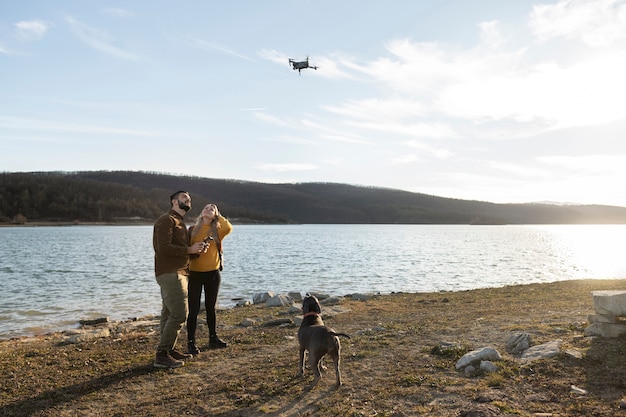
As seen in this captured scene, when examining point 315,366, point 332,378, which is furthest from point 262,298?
point 315,366

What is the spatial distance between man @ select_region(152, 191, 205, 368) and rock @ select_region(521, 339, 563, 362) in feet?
19.1

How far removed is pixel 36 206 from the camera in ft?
465

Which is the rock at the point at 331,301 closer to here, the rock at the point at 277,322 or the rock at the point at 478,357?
the rock at the point at 277,322

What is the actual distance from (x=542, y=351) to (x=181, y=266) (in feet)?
20.7

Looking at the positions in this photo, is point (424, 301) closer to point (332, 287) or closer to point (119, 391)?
point (332, 287)

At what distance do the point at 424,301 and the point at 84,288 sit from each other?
1834 cm

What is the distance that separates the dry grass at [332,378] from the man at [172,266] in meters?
0.56

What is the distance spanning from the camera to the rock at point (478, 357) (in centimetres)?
741

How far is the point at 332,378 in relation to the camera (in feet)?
23.6

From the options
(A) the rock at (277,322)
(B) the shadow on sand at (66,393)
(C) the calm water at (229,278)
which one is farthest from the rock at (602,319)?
(C) the calm water at (229,278)

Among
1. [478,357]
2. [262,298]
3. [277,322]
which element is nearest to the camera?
[478,357]

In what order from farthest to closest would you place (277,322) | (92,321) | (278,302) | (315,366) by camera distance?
(278,302) → (92,321) → (277,322) → (315,366)

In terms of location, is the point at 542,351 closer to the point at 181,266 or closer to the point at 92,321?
the point at 181,266

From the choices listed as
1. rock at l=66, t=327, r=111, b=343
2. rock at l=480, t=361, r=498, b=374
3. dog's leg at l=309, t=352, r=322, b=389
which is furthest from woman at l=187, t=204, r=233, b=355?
rock at l=480, t=361, r=498, b=374
